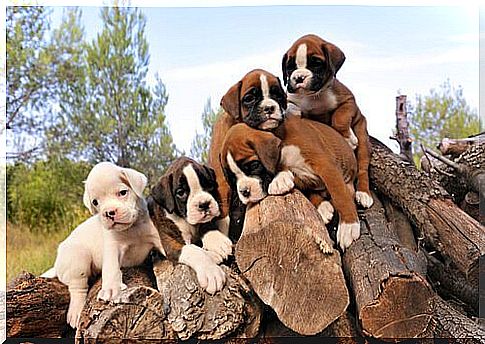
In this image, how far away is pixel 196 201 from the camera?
90.3 inches

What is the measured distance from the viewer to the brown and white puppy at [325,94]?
96.2 inches

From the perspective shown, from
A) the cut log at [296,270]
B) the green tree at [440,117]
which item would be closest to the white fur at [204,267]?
the cut log at [296,270]

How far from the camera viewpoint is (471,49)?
2920 mm

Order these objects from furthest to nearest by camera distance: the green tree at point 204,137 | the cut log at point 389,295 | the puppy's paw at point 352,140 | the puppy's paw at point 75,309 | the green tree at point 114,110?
the green tree at point 114,110 → the green tree at point 204,137 → the puppy's paw at point 352,140 → the puppy's paw at point 75,309 → the cut log at point 389,295

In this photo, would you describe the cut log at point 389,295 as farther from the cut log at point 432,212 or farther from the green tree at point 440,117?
the green tree at point 440,117

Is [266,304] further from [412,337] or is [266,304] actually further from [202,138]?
[202,138]

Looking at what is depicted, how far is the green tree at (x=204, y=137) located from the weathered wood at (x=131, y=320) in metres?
0.76

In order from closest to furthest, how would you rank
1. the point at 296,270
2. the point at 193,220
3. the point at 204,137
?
the point at 296,270, the point at 193,220, the point at 204,137

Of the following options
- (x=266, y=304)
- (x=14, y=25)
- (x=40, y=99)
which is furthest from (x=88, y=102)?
(x=266, y=304)

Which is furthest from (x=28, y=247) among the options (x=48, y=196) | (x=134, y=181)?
(x=134, y=181)

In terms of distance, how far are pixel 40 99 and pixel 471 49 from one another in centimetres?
176

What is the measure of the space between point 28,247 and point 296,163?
126cm

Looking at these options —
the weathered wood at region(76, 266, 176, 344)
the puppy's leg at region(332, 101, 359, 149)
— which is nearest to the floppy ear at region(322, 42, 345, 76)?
the puppy's leg at region(332, 101, 359, 149)

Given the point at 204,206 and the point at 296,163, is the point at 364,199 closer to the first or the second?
the point at 296,163
